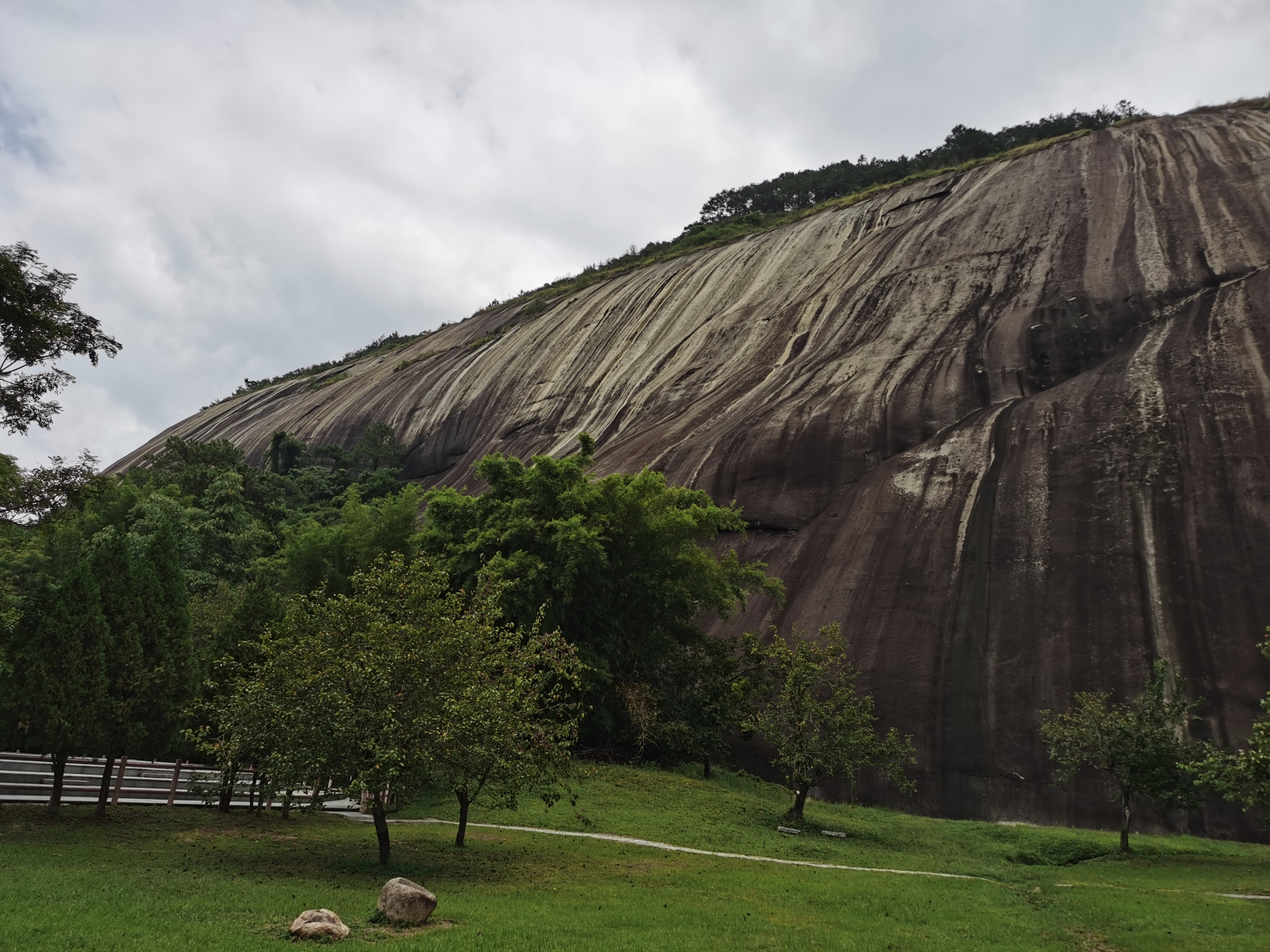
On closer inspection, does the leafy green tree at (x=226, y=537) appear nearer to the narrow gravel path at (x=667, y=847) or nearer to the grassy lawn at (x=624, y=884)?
the narrow gravel path at (x=667, y=847)

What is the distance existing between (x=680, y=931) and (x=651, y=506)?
55.6 feet

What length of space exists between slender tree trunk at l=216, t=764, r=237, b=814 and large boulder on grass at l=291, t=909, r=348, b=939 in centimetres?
691

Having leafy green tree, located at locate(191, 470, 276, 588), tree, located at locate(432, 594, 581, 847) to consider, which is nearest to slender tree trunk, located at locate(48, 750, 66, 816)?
tree, located at locate(432, 594, 581, 847)

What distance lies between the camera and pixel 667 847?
1608 cm

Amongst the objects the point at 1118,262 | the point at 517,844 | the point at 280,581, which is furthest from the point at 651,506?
the point at 1118,262

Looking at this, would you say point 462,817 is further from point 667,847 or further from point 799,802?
point 799,802

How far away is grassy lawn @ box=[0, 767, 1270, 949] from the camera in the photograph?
29.6 ft

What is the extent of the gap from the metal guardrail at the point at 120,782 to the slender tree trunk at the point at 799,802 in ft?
36.5

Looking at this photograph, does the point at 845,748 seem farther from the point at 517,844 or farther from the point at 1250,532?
the point at 1250,532

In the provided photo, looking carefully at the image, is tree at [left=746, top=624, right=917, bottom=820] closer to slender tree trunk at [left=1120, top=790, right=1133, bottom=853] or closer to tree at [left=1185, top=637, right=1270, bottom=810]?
slender tree trunk at [left=1120, top=790, right=1133, bottom=853]

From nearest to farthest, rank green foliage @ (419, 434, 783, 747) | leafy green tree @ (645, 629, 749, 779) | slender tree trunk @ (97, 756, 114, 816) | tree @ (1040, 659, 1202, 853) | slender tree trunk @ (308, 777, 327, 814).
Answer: slender tree trunk @ (308, 777, 327, 814)
slender tree trunk @ (97, 756, 114, 816)
tree @ (1040, 659, 1202, 853)
green foliage @ (419, 434, 783, 747)
leafy green tree @ (645, 629, 749, 779)

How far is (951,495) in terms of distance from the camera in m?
26.1

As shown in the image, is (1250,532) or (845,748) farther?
(1250,532)

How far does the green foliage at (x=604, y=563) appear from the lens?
2386 cm
